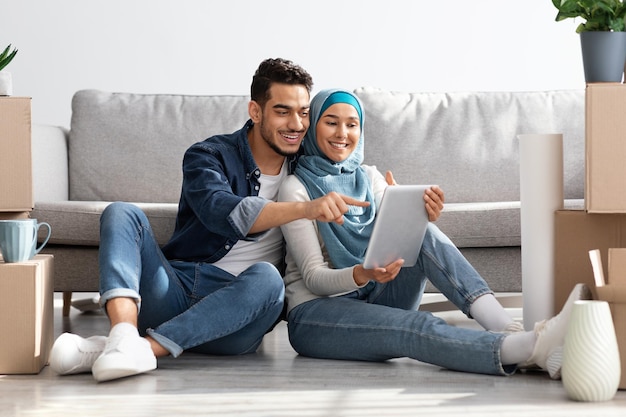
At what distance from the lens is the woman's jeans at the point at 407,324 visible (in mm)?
2121

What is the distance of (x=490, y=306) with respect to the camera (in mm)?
2262

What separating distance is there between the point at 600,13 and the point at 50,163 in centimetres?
199

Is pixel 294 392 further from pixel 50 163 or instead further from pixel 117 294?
pixel 50 163

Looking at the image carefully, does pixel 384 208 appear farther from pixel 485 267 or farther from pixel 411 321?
pixel 485 267

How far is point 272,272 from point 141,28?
242 centimetres

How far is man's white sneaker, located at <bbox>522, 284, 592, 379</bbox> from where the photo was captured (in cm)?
199

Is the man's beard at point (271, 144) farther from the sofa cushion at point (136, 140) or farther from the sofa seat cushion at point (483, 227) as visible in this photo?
the sofa cushion at point (136, 140)

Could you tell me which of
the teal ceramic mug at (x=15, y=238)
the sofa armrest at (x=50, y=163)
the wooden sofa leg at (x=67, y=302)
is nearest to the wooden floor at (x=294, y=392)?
the teal ceramic mug at (x=15, y=238)

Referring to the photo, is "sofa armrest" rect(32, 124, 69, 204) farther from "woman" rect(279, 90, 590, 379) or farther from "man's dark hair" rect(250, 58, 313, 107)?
"woman" rect(279, 90, 590, 379)

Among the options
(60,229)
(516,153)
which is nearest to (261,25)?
(516,153)

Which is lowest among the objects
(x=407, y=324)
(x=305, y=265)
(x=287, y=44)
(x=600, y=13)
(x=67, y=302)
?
(x=67, y=302)

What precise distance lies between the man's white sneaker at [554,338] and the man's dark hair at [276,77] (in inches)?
35.5

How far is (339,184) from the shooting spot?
2467mm

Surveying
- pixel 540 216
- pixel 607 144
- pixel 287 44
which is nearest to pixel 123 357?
pixel 540 216
